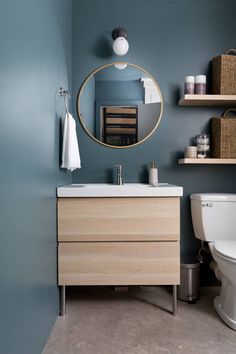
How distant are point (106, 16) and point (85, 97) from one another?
646 millimetres

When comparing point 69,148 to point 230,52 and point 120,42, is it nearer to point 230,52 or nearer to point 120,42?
point 120,42

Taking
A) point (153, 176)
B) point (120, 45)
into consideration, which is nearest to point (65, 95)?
point (120, 45)

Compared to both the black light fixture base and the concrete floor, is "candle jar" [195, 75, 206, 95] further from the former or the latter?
the concrete floor

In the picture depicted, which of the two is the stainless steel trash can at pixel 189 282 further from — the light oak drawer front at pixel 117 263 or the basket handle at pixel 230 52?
the basket handle at pixel 230 52

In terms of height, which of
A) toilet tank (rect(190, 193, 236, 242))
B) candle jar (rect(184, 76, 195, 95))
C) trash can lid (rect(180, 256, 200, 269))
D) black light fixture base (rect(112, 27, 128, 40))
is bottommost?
trash can lid (rect(180, 256, 200, 269))

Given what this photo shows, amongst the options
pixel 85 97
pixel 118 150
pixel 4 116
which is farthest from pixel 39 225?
pixel 85 97

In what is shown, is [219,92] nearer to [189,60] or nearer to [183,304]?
[189,60]

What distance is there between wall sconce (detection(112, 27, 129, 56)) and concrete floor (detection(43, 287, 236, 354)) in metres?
1.78

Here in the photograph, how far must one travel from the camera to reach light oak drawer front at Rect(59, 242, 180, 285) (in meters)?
1.69

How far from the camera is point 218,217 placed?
6.37ft

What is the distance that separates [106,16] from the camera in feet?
7.18

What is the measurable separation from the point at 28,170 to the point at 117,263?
0.85m

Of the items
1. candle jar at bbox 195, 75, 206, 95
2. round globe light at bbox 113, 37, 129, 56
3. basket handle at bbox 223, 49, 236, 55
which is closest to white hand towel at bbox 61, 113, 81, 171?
round globe light at bbox 113, 37, 129, 56

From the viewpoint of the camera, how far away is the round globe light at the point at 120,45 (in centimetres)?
205
